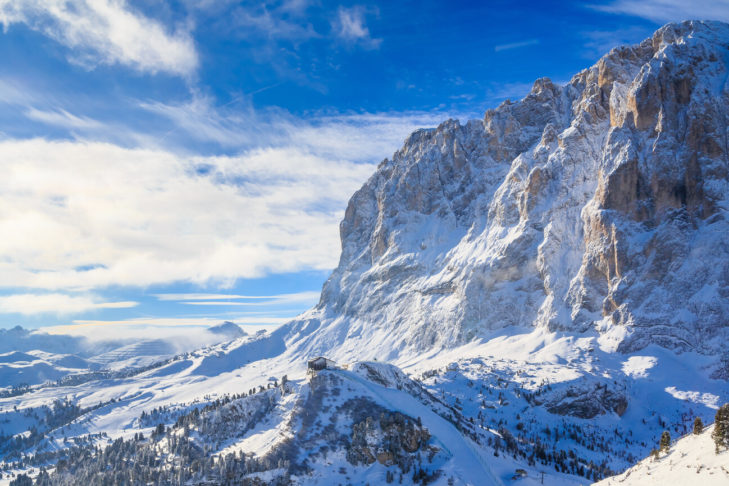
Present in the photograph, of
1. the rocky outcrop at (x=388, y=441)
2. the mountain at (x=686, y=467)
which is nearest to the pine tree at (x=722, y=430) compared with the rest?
the mountain at (x=686, y=467)

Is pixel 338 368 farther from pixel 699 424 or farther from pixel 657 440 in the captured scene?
pixel 657 440

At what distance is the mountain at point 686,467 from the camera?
55.3 metres

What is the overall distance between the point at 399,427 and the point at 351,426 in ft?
37.0

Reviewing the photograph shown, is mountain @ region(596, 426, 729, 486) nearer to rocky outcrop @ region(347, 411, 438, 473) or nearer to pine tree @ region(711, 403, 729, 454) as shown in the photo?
pine tree @ region(711, 403, 729, 454)

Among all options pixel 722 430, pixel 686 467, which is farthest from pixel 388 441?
pixel 722 430

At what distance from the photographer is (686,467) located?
6094 centimetres

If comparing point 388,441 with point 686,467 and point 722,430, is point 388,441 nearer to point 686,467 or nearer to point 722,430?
point 686,467

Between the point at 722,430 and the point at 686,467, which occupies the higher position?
the point at 722,430

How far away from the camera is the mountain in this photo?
2179 inches

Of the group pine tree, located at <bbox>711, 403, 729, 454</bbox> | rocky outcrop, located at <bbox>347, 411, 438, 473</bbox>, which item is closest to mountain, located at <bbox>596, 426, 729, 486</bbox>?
pine tree, located at <bbox>711, 403, 729, 454</bbox>

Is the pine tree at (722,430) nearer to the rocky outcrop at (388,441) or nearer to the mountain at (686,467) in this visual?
the mountain at (686,467)

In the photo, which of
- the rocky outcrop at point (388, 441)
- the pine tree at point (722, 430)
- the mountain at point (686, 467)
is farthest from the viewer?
the rocky outcrop at point (388, 441)

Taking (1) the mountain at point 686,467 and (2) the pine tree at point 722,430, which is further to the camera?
(2) the pine tree at point 722,430

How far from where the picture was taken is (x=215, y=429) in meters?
136
